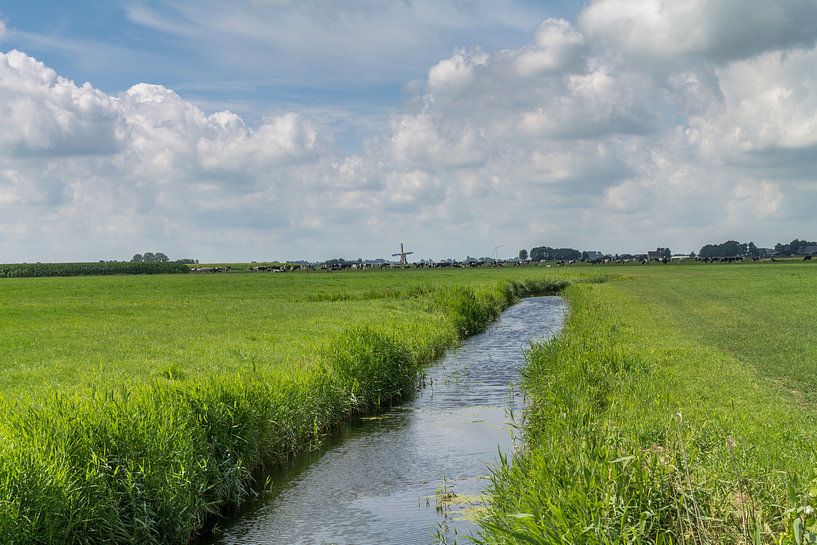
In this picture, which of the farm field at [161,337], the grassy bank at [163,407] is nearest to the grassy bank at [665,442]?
the grassy bank at [163,407]

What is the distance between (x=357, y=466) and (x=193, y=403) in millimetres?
3809

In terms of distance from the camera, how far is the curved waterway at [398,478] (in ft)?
39.1

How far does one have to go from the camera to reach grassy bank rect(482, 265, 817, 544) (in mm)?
7930

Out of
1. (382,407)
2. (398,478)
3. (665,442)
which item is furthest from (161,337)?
(665,442)

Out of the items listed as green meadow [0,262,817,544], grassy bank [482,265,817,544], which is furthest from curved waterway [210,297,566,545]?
grassy bank [482,265,817,544]

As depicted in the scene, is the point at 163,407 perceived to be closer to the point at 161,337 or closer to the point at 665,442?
the point at 665,442

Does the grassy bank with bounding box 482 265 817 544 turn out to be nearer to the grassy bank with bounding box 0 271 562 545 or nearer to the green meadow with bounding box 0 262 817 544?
the green meadow with bounding box 0 262 817 544

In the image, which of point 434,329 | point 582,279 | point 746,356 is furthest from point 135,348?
point 582,279

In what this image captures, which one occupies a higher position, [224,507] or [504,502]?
[504,502]

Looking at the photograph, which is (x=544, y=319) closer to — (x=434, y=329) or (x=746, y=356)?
(x=434, y=329)

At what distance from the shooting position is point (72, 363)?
2116 cm

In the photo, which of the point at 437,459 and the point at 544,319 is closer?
the point at 437,459

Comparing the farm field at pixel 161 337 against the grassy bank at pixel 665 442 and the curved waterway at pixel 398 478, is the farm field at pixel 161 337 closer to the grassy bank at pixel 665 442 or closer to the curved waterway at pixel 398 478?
the curved waterway at pixel 398 478

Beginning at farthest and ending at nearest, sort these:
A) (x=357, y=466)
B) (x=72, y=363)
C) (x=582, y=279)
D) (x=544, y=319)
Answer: (x=582, y=279) < (x=544, y=319) < (x=72, y=363) < (x=357, y=466)
